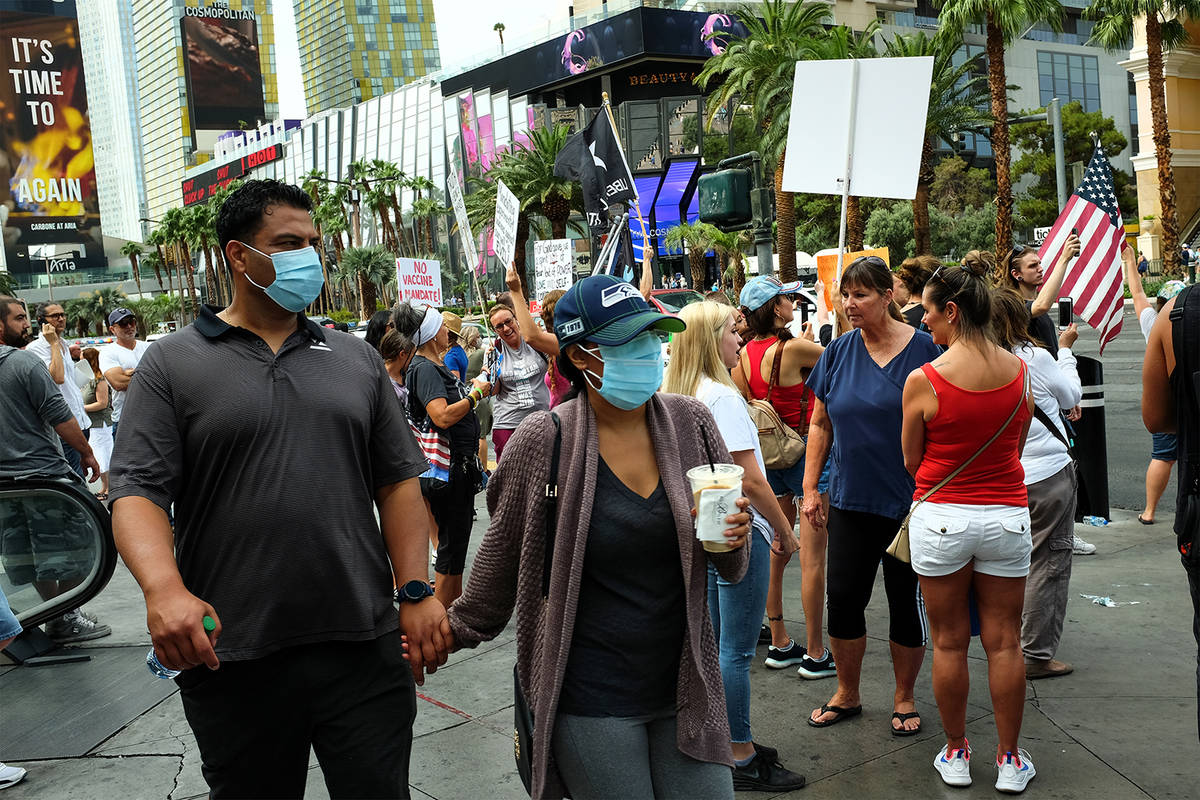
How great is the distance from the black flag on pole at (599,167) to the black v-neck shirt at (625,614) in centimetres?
818

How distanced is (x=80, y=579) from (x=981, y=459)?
4.99 metres

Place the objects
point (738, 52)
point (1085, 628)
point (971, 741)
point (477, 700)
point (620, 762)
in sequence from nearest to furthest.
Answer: point (620, 762), point (971, 741), point (477, 700), point (1085, 628), point (738, 52)

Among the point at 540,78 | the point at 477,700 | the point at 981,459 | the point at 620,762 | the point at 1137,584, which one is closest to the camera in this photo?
the point at 620,762

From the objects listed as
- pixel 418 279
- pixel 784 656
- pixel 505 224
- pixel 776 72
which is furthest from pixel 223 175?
pixel 784 656

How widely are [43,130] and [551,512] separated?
363ft

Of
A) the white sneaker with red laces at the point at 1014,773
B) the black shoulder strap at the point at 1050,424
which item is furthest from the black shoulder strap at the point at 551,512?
the black shoulder strap at the point at 1050,424

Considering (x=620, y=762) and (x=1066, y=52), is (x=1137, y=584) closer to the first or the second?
(x=620, y=762)

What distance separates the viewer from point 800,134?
21.8 ft

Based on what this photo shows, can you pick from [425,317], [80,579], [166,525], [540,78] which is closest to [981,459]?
[166,525]

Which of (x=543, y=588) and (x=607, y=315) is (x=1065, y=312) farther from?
(x=543, y=588)

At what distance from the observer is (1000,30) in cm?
3341

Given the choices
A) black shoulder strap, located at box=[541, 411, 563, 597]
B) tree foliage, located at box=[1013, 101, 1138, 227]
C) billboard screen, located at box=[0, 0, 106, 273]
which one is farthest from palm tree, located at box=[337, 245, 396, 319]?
black shoulder strap, located at box=[541, 411, 563, 597]

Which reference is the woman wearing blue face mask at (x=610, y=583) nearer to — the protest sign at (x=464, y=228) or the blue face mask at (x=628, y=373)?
the blue face mask at (x=628, y=373)

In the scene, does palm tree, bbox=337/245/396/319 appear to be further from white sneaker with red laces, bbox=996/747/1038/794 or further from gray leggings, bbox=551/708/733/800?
gray leggings, bbox=551/708/733/800
